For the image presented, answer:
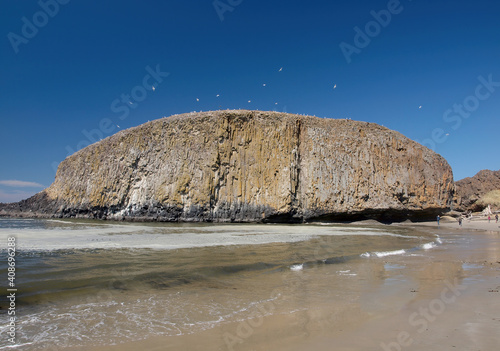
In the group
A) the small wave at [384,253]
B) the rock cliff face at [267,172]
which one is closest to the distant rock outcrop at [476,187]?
the rock cliff face at [267,172]

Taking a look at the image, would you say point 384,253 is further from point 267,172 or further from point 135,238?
point 267,172

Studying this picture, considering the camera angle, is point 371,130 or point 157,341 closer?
point 157,341

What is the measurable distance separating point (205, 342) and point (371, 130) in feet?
106

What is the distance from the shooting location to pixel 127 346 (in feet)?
9.24

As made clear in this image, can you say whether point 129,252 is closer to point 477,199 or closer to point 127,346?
point 127,346

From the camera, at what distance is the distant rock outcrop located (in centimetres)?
4928

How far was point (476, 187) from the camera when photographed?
51938 mm

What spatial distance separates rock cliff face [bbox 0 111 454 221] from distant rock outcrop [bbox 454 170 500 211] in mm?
20840

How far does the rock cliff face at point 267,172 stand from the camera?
28.1 meters

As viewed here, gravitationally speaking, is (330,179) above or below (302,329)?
above

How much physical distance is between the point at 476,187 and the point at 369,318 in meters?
61.3

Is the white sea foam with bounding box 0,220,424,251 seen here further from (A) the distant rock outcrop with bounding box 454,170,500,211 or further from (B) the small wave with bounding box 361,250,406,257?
(A) the distant rock outcrop with bounding box 454,170,500,211

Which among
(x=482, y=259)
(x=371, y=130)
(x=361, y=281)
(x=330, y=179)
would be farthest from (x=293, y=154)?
(x=361, y=281)

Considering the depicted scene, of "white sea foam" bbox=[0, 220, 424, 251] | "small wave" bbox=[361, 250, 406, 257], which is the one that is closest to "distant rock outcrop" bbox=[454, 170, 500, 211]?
"white sea foam" bbox=[0, 220, 424, 251]
